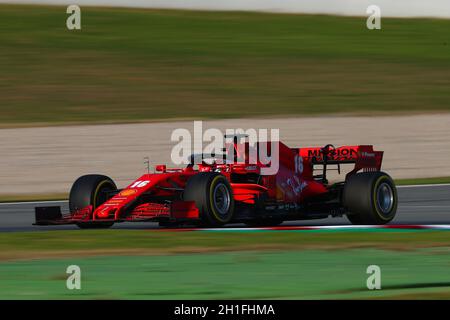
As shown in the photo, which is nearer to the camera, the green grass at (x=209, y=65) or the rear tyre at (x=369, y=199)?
the rear tyre at (x=369, y=199)

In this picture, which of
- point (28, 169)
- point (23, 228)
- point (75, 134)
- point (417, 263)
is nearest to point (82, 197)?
point (23, 228)

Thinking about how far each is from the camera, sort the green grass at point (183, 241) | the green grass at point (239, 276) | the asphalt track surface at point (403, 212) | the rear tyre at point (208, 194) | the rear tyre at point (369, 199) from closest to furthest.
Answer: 1. the green grass at point (239, 276)
2. the green grass at point (183, 241)
3. the rear tyre at point (208, 194)
4. the rear tyre at point (369, 199)
5. the asphalt track surface at point (403, 212)

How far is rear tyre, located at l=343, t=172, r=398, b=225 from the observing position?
13445mm

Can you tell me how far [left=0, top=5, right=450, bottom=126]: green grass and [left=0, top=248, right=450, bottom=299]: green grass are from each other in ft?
49.2

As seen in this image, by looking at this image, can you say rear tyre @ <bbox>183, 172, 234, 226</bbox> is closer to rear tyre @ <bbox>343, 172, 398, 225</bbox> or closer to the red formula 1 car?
the red formula 1 car

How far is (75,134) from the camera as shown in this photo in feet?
75.2

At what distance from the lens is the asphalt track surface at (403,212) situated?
1430 centimetres

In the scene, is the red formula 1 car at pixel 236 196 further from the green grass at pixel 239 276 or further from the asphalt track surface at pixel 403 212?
the green grass at pixel 239 276

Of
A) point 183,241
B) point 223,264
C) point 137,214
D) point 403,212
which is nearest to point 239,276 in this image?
point 223,264

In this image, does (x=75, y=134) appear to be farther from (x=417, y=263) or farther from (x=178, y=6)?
(x=178, y=6)

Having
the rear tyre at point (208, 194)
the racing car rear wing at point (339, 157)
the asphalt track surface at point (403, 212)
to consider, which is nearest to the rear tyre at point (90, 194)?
the asphalt track surface at point (403, 212)

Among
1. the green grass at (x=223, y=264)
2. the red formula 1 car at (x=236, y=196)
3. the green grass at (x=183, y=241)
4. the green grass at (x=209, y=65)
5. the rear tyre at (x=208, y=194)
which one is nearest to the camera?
the green grass at (x=223, y=264)

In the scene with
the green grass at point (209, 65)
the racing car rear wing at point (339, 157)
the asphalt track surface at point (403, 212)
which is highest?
the green grass at point (209, 65)

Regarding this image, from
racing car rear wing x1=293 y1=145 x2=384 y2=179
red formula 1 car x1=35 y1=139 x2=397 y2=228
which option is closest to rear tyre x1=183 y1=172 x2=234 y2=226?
red formula 1 car x1=35 y1=139 x2=397 y2=228
